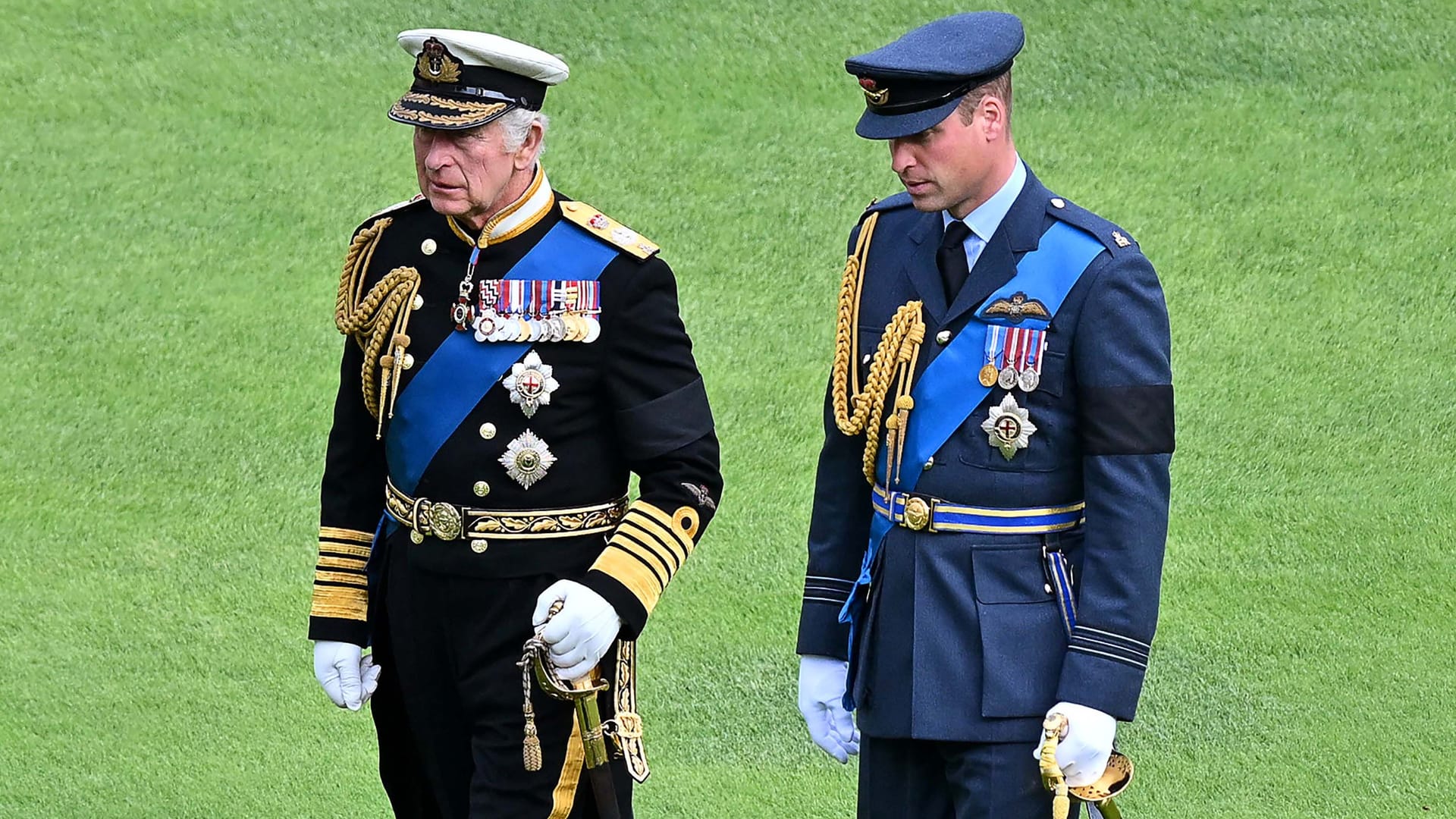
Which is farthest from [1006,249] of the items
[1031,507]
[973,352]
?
[1031,507]

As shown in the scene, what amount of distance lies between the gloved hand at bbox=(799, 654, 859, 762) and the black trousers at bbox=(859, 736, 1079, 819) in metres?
0.03

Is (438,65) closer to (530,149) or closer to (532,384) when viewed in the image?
(530,149)

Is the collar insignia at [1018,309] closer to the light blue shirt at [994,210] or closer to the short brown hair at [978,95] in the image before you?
the light blue shirt at [994,210]

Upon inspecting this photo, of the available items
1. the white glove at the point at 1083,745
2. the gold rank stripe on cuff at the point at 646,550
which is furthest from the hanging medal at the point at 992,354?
the gold rank stripe on cuff at the point at 646,550

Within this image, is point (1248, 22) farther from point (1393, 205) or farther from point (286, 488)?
point (286, 488)

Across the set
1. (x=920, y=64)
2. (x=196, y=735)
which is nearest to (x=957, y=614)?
(x=920, y=64)

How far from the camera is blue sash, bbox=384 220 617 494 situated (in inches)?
141

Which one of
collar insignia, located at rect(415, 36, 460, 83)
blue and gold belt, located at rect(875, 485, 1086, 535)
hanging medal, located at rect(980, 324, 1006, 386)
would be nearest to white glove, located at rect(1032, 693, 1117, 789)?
blue and gold belt, located at rect(875, 485, 1086, 535)

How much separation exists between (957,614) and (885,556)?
157mm

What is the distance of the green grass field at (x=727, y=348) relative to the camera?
538cm

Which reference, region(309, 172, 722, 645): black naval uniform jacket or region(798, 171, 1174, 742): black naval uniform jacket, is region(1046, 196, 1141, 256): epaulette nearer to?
region(798, 171, 1174, 742): black naval uniform jacket

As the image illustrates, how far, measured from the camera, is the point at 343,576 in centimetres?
376

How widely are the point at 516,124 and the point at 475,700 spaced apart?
0.96 meters

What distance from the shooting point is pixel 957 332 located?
3303mm
